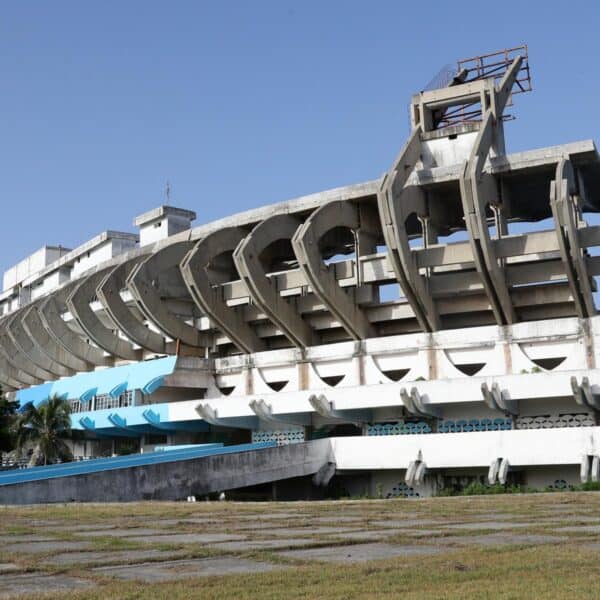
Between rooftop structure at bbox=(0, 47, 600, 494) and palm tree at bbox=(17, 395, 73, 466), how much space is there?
2584 millimetres

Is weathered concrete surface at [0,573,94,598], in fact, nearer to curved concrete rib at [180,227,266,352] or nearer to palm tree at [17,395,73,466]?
curved concrete rib at [180,227,266,352]

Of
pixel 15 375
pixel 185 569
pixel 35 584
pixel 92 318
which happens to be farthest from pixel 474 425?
pixel 15 375

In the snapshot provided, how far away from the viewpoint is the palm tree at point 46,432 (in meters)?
44.7

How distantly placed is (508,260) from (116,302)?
20268mm

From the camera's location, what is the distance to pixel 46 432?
44.7m

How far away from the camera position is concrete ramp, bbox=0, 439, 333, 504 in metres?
23.8

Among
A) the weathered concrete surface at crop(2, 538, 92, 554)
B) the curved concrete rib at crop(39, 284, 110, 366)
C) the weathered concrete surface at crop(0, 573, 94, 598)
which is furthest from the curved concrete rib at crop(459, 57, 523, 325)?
the curved concrete rib at crop(39, 284, 110, 366)

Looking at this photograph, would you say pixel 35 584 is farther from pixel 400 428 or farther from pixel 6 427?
pixel 6 427

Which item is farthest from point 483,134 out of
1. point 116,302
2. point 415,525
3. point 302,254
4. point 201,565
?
point 201,565

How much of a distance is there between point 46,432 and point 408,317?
21265 millimetres

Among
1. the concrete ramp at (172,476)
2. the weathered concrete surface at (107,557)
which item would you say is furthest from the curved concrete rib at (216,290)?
the weathered concrete surface at (107,557)

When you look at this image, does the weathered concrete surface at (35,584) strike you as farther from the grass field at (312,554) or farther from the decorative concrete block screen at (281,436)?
the decorative concrete block screen at (281,436)

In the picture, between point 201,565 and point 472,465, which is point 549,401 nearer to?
point 472,465

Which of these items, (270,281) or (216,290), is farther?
(216,290)
